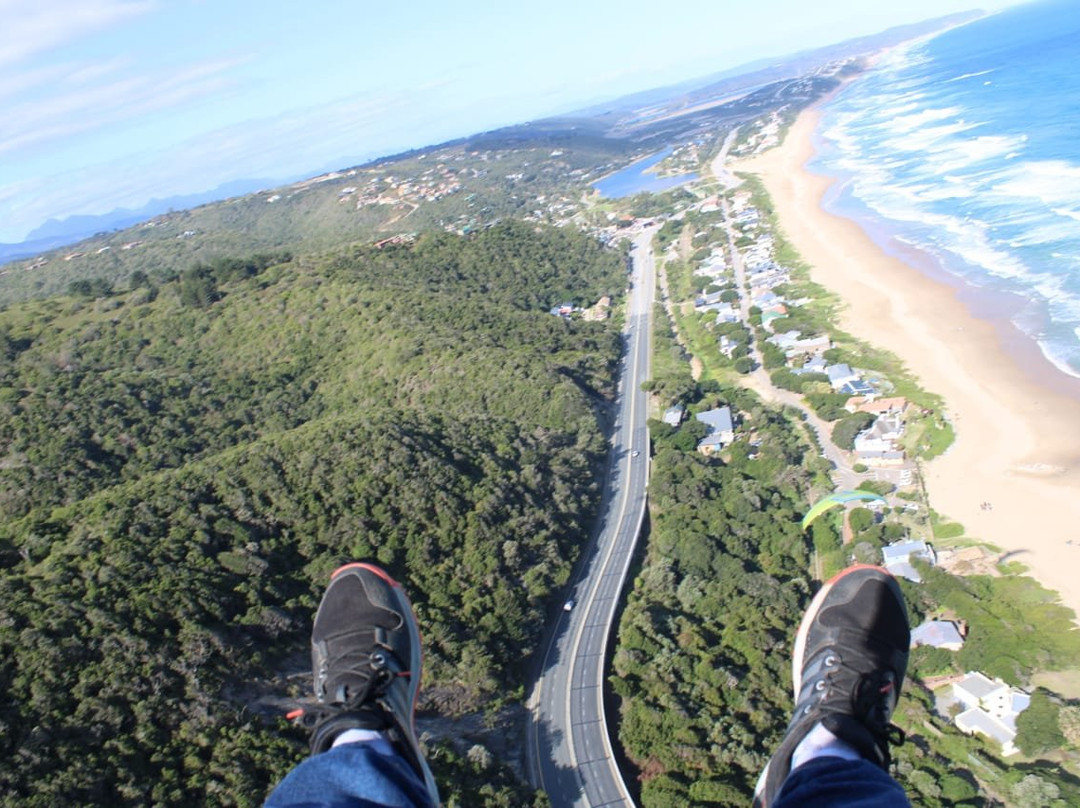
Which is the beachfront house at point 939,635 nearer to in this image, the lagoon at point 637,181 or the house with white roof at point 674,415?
the house with white roof at point 674,415

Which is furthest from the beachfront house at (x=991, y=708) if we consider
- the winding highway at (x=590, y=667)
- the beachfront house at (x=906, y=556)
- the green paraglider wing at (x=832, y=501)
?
the winding highway at (x=590, y=667)

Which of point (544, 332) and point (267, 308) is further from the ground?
point (267, 308)

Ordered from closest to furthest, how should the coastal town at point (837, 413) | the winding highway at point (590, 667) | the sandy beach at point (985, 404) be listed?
the winding highway at point (590, 667)
the coastal town at point (837, 413)
the sandy beach at point (985, 404)

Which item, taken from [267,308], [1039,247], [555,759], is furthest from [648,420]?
[1039,247]

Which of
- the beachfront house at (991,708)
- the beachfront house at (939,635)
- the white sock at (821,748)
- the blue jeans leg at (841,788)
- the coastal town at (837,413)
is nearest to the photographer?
the blue jeans leg at (841,788)

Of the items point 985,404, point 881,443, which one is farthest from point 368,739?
point 985,404

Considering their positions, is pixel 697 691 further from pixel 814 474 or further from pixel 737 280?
pixel 737 280
